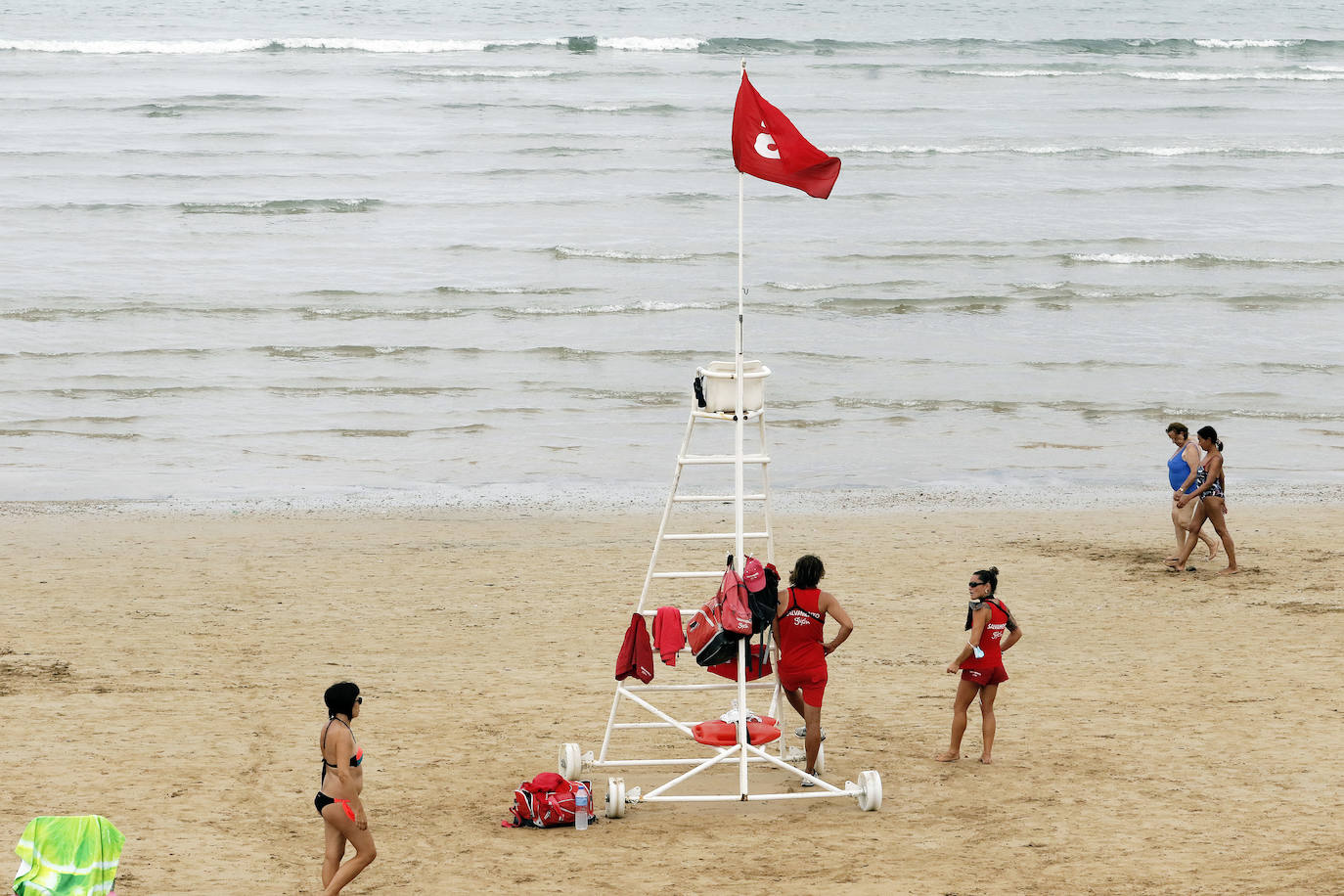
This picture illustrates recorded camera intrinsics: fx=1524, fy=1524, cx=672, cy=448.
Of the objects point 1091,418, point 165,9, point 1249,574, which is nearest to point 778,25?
point 165,9

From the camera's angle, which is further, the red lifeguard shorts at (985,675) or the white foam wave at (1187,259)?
the white foam wave at (1187,259)

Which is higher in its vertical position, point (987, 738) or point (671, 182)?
point (671, 182)

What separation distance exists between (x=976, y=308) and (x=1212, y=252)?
706 cm

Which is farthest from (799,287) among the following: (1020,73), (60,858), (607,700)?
(60,858)

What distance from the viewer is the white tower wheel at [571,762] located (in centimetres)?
884

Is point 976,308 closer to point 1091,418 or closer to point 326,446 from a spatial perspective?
point 1091,418

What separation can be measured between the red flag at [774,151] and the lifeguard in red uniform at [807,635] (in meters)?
2.12

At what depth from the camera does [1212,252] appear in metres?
→ 32.4

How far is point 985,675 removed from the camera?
9.35 meters

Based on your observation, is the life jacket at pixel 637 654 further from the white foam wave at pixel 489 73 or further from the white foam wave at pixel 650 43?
the white foam wave at pixel 650 43

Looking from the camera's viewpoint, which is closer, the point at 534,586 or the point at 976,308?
the point at 534,586

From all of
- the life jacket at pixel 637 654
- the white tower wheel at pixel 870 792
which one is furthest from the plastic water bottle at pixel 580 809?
the white tower wheel at pixel 870 792

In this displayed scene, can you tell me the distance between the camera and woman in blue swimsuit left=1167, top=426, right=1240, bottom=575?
1380 centimetres

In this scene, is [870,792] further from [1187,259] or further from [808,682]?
[1187,259]
